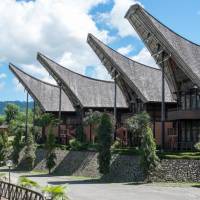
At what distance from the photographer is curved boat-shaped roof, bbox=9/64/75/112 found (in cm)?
8194

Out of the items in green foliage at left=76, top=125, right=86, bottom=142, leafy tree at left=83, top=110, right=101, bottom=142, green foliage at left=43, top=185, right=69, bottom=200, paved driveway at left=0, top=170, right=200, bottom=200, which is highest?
leafy tree at left=83, top=110, right=101, bottom=142

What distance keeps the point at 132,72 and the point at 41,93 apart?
85.0 feet

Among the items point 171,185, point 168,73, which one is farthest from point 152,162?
point 168,73

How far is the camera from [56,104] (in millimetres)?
83812

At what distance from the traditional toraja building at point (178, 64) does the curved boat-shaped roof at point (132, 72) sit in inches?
158

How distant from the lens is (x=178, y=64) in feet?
156

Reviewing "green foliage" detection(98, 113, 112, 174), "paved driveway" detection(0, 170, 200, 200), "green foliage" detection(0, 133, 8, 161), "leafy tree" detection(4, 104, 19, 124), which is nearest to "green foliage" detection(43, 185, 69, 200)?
"paved driveway" detection(0, 170, 200, 200)

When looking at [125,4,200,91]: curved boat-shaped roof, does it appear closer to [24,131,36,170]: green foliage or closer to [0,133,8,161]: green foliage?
[24,131,36,170]: green foliage

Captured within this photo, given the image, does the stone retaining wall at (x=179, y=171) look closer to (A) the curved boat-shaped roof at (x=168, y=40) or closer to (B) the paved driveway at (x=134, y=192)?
(B) the paved driveway at (x=134, y=192)

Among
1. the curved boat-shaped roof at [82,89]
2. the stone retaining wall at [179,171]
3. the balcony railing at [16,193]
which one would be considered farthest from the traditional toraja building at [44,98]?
the balcony railing at [16,193]

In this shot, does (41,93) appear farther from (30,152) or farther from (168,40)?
(168,40)

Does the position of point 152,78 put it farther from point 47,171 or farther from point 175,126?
point 47,171

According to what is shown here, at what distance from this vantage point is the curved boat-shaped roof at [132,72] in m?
59.6

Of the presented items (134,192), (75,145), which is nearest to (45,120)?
(75,145)
